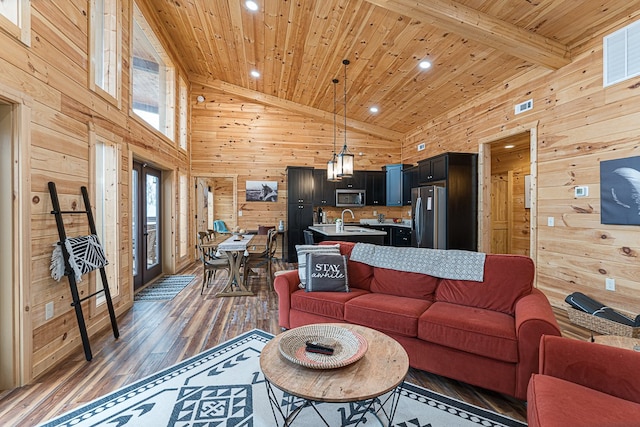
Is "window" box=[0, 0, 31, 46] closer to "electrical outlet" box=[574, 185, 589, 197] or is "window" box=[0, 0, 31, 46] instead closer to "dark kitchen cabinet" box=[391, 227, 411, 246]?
"electrical outlet" box=[574, 185, 589, 197]

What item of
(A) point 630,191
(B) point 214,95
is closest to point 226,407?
(A) point 630,191

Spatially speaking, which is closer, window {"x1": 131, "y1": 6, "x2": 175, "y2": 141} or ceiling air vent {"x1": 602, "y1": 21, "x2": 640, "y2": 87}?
ceiling air vent {"x1": 602, "y1": 21, "x2": 640, "y2": 87}

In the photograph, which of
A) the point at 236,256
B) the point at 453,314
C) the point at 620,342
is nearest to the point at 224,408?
the point at 453,314

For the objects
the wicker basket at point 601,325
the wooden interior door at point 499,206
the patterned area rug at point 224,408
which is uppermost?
the wooden interior door at point 499,206

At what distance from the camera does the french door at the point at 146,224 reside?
455 cm

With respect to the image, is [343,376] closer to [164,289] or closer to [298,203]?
[164,289]

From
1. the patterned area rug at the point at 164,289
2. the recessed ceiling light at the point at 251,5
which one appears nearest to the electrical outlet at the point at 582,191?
the recessed ceiling light at the point at 251,5

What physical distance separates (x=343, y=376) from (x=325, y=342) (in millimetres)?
318

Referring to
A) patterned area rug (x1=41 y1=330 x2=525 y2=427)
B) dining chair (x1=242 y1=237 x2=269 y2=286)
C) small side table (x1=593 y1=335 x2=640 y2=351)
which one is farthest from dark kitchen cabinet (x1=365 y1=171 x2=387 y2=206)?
small side table (x1=593 y1=335 x2=640 y2=351)

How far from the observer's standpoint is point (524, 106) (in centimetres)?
409

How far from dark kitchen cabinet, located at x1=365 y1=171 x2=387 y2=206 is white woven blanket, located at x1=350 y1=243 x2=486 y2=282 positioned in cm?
434

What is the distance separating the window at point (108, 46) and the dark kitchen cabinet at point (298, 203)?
395 cm

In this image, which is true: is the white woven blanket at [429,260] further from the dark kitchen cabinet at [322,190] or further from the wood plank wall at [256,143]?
the wood plank wall at [256,143]

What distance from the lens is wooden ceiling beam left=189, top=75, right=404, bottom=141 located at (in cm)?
686
